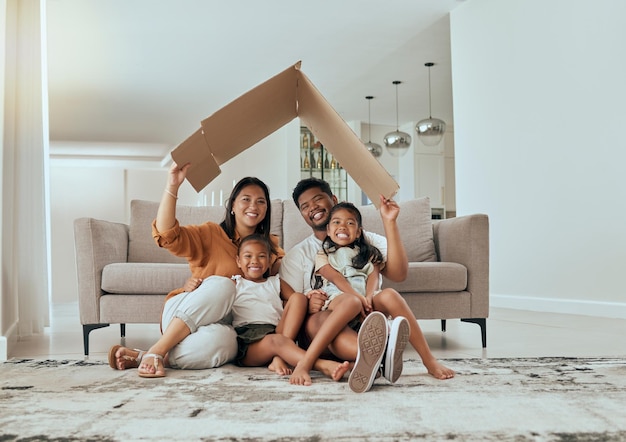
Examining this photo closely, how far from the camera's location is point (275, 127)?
2.12 metres

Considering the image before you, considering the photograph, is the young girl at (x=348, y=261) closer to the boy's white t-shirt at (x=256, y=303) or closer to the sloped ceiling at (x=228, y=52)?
the boy's white t-shirt at (x=256, y=303)

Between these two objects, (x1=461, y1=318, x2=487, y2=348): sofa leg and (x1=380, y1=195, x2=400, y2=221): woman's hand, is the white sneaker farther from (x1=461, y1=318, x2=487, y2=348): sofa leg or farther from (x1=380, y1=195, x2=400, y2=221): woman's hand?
(x1=461, y1=318, x2=487, y2=348): sofa leg

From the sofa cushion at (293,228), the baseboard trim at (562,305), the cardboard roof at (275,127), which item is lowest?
the baseboard trim at (562,305)

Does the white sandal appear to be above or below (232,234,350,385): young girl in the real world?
below

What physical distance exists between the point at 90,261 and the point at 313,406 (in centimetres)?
154

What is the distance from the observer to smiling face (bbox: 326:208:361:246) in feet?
6.56

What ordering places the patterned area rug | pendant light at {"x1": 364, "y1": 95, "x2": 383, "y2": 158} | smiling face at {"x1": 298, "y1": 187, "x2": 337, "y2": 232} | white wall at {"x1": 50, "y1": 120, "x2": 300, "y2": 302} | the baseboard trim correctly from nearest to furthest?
the patterned area rug → smiling face at {"x1": 298, "y1": 187, "x2": 337, "y2": 232} → the baseboard trim → pendant light at {"x1": 364, "y1": 95, "x2": 383, "y2": 158} → white wall at {"x1": 50, "y1": 120, "x2": 300, "y2": 302}

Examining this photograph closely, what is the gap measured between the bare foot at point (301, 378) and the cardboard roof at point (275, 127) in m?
0.58

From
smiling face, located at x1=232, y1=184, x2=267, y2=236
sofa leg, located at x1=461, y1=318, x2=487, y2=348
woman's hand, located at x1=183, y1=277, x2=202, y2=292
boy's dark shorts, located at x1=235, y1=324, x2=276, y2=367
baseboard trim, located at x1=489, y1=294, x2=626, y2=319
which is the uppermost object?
smiling face, located at x1=232, y1=184, x2=267, y2=236

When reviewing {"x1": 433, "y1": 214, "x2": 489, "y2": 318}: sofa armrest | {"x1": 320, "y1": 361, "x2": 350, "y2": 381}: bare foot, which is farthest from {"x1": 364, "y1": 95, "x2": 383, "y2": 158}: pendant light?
{"x1": 320, "y1": 361, "x2": 350, "y2": 381}: bare foot

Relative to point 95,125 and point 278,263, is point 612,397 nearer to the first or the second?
point 278,263

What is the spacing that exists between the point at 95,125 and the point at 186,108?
1.98 meters

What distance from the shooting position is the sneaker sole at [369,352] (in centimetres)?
156

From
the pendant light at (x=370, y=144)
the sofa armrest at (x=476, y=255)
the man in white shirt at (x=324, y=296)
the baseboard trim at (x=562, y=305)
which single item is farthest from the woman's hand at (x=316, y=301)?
the pendant light at (x=370, y=144)
